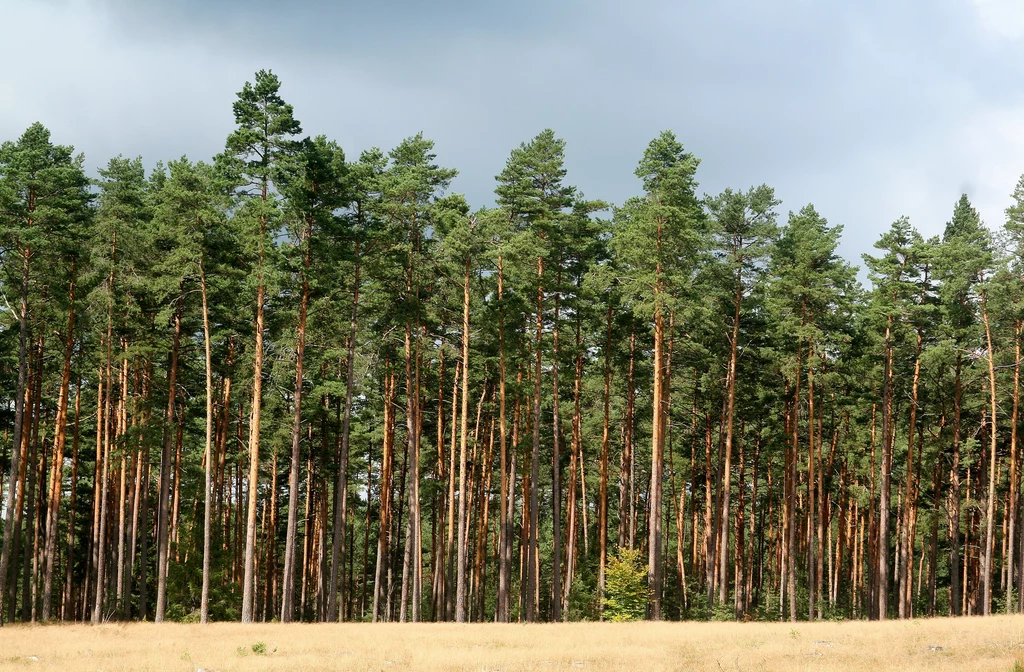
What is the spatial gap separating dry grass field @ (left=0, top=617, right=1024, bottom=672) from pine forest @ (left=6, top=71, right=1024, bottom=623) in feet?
13.2

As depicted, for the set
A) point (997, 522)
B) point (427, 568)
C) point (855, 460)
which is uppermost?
point (855, 460)

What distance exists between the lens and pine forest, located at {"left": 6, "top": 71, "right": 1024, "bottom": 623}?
2691 cm

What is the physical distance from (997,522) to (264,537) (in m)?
39.9

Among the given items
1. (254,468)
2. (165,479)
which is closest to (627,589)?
(254,468)

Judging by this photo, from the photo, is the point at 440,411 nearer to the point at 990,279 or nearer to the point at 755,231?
the point at 755,231

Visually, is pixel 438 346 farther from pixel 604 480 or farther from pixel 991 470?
pixel 991 470

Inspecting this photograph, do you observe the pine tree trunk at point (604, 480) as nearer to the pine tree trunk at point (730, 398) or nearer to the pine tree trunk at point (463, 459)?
the pine tree trunk at point (730, 398)

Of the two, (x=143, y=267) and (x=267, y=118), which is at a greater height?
(x=267, y=118)

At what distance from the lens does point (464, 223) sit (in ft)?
92.0

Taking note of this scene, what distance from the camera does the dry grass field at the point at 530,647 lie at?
56.6 feet

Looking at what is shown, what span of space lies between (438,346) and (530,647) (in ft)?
44.7

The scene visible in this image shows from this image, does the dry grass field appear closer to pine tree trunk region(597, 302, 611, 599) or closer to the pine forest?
the pine forest

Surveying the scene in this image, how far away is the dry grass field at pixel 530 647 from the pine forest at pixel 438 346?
13.2 ft

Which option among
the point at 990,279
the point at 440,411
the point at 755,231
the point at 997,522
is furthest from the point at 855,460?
the point at 440,411
